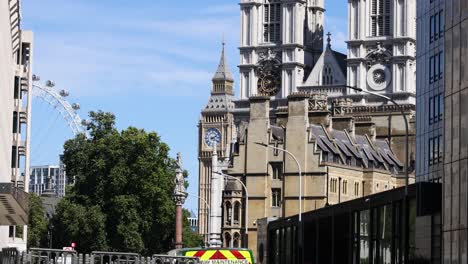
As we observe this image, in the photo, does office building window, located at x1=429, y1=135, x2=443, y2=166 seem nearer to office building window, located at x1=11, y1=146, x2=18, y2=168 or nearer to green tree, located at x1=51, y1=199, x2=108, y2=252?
office building window, located at x1=11, y1=146, x2=18, y2=168

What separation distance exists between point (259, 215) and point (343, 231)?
227 ft

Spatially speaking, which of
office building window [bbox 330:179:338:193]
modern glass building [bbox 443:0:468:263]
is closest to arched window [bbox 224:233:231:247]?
office building window [bbox 330:179:338:193]

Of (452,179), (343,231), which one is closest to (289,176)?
(343,231)

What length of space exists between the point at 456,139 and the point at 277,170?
88.5m

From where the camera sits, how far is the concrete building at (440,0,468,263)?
50625 mm

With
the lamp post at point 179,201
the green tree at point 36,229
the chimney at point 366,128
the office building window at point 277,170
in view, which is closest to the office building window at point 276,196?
the office building window at point 277,170

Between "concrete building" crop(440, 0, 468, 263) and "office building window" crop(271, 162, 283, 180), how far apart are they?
284 feet

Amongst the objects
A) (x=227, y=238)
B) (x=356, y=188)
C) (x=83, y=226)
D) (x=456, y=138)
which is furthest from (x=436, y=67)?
(x=83, y=226)

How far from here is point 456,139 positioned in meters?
51.8

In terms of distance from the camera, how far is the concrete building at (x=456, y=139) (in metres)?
50.6

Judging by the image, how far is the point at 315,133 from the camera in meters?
144

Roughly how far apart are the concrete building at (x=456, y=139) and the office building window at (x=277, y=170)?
8643cm

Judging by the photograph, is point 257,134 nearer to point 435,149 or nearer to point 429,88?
point 429,88

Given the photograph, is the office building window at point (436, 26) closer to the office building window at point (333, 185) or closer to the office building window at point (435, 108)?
the office building window at point (435, 108)
